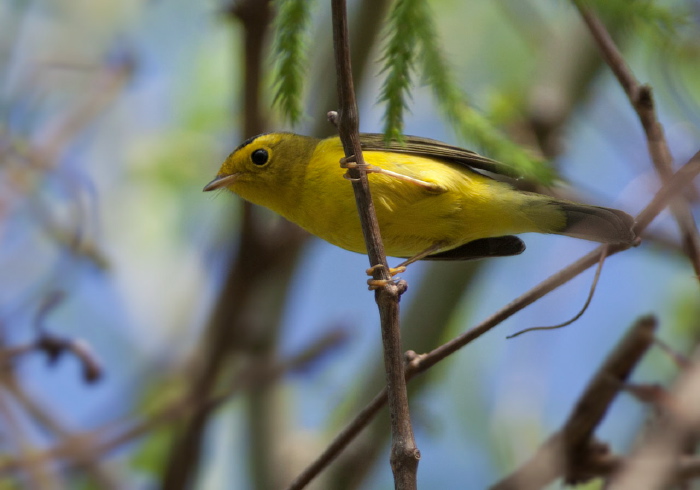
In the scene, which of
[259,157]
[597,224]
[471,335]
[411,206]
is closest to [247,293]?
[259,157]

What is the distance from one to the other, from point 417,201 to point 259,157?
3.06 feet

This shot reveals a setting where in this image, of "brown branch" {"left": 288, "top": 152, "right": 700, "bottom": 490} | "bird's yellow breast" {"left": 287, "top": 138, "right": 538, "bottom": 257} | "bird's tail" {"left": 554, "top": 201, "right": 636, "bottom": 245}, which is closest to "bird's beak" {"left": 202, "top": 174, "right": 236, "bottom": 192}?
"bird's yellow breast" {"left": 287, "top": 138, "right": 538, "bottom": 257}

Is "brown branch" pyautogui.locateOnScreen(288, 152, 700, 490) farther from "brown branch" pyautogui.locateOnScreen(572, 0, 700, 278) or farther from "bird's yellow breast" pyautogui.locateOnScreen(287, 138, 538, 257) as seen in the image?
"bird's yellow breast" pyautogui.locateOnScreen(287, 138, 538, 257)

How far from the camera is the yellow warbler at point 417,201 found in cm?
350

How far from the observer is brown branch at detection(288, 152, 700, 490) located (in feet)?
6.50

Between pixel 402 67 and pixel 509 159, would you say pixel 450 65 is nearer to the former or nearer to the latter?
pixel 402 67

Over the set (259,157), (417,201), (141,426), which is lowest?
(141,426)

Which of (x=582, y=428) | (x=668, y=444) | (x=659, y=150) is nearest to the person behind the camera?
(x=659, y=150)

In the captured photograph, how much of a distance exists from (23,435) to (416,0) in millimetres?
3198

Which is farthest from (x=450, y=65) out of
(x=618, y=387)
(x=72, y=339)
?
(x=72, y=339)

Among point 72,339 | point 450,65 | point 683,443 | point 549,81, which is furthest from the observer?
point 549,81

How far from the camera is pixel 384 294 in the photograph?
212cm

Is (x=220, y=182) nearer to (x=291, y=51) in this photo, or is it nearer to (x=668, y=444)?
(x=291, y=51)

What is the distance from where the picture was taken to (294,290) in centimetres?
479
